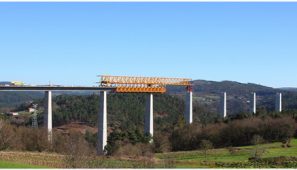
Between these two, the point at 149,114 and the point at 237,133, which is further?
the point at 237,133

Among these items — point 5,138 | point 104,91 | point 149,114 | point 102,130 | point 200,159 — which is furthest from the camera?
point 149,114

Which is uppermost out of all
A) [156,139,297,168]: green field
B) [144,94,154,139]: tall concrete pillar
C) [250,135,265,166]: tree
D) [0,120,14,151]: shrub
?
[144,94,154,139]: tall concrete pillar

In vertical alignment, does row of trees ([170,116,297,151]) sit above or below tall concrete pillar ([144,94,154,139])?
below

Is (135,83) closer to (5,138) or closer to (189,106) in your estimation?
(189,106)

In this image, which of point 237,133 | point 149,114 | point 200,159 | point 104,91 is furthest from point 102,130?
point 237,133

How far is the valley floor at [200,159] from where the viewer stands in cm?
2981

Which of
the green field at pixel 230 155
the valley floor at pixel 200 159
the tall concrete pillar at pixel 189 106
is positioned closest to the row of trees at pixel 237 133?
the valley floor at pixel 200 159

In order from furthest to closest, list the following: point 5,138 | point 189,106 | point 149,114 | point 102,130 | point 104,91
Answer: point 189,106, point 149,114, point 104,91, point 102,130, point 5,138

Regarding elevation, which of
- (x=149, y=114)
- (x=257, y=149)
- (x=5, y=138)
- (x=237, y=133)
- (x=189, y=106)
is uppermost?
(x=189, y=106)

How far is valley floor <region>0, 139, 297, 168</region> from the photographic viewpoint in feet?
97.8

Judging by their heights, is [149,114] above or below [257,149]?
above

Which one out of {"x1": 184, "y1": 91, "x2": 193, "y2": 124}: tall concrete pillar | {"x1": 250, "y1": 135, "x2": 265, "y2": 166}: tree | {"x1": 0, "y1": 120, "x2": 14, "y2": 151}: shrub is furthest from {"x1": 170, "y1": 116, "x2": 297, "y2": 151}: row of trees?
{"x1": 0, "y1": 120, "x2": 14, "y2": 151}: shrub

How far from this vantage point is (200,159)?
42.6m

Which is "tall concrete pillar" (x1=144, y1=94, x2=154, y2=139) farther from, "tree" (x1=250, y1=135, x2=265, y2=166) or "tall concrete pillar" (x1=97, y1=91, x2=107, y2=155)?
"tree" (x1=250, y1=135, x2=265, y2=166)
